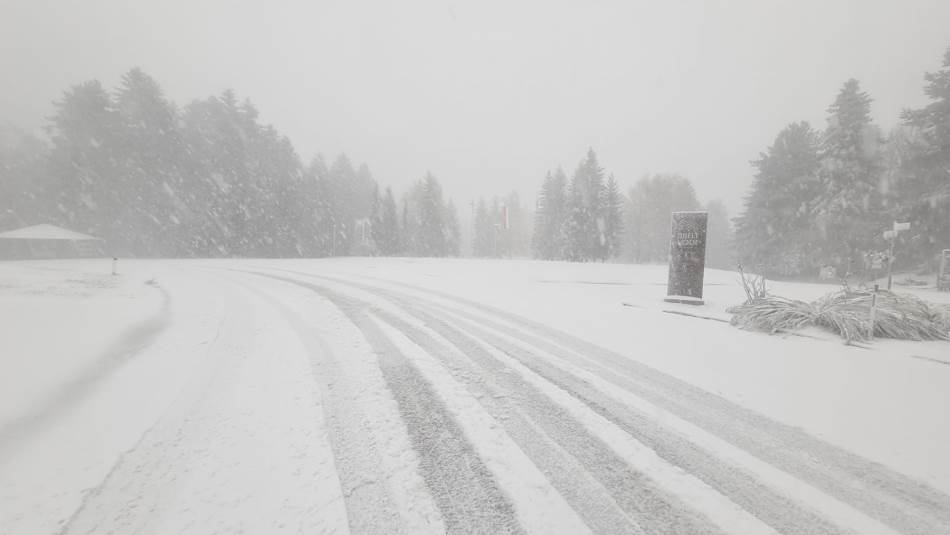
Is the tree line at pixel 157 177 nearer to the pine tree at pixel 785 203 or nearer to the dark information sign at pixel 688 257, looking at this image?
the dark information sign at pixel 688 257

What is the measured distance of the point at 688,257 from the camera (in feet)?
26.0

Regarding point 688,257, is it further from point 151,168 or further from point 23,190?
point 23,190

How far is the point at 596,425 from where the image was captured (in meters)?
2.74

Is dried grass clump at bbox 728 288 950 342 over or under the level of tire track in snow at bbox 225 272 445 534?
over

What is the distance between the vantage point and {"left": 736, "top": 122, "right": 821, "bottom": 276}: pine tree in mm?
26297

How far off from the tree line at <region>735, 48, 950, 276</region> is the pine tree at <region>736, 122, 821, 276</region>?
0.07 meters

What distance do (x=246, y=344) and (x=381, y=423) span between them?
3063 mm

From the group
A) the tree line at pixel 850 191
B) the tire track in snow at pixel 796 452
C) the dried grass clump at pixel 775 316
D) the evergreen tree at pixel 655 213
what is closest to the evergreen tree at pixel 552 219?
the evergreen tree at pixel 655 213

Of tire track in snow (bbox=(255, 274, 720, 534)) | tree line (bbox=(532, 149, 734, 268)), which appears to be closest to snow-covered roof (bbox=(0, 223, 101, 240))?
tire track in snow (bbox=(255, 274, 720, 534))

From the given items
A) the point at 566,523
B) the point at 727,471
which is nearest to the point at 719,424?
the point at 727,471

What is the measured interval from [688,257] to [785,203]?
28.6 meters

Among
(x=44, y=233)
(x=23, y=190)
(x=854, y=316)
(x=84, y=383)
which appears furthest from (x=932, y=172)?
(x=23, y=190)

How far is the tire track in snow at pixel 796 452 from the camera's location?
1.91 meters

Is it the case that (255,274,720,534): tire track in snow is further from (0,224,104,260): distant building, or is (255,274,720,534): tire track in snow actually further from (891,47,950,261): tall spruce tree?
(0,224,104,260): distant building
